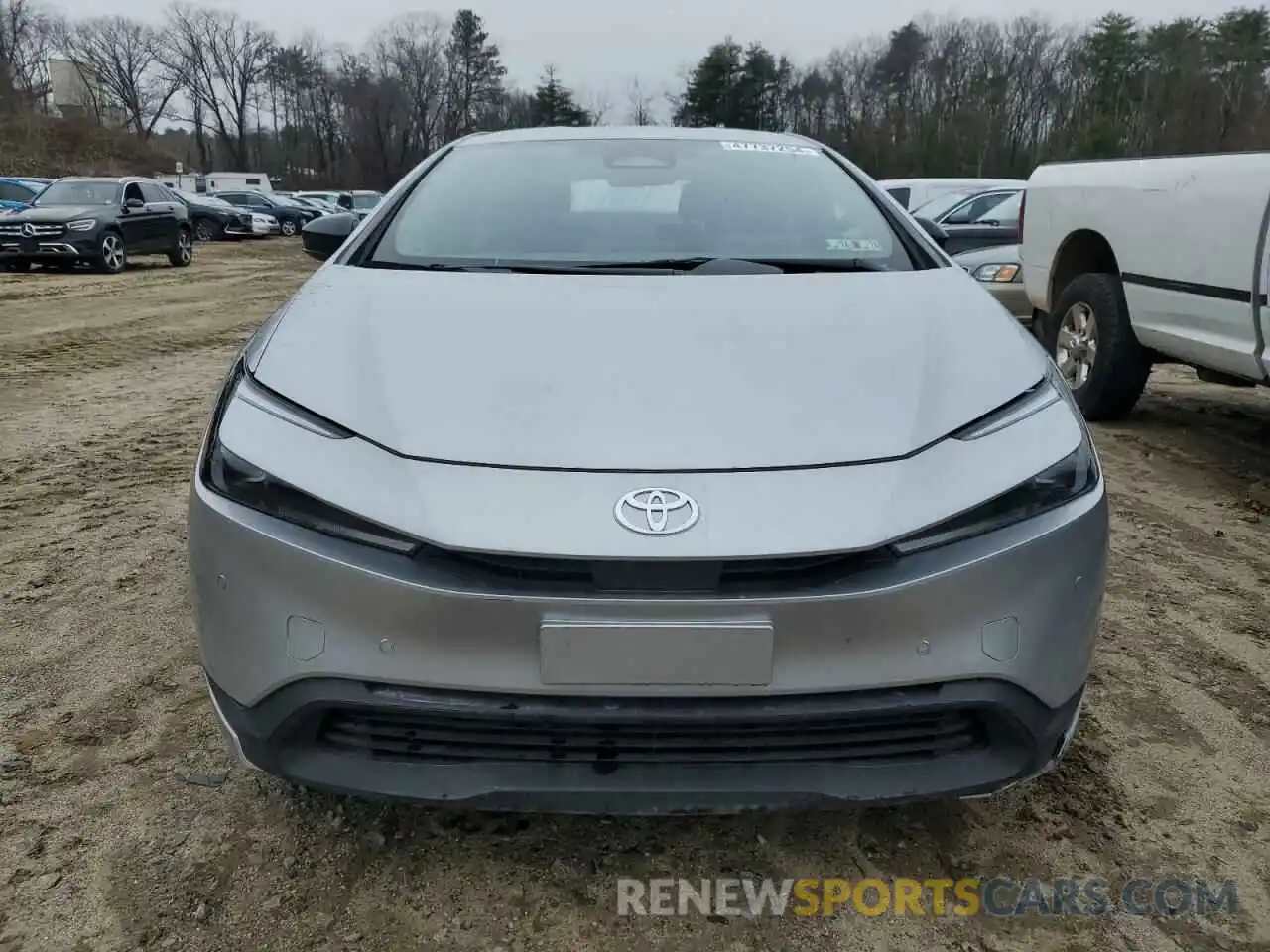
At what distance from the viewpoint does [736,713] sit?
1.45 metres

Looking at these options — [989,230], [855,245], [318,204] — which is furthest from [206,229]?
[855,245]

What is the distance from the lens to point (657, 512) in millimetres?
1450

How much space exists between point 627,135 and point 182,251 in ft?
51.1

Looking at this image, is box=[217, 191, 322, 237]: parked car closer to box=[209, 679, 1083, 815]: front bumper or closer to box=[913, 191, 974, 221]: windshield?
box=[913, 191, 974, 221]: windshield

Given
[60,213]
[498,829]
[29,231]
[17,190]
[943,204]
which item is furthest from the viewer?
[17,190]

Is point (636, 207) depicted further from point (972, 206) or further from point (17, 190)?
point (17, 190)

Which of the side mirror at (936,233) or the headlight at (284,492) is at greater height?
the side mirror at (936,233)

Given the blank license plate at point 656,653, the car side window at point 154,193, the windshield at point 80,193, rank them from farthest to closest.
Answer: the car side window at point 154,193 < the windshield at point 80,193 < the blank license plate at point 656,653

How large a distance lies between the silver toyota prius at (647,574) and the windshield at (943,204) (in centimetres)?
835

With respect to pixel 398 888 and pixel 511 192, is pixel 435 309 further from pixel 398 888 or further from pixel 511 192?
pixel 398 888

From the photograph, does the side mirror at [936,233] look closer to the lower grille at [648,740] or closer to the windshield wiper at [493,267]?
the windshield wiper at [493,267]

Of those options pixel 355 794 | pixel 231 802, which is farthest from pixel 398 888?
pixel 231 802

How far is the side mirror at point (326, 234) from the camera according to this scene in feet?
9.85

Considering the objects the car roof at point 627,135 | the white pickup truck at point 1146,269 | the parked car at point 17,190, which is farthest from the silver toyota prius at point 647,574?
the parked car at point 17,190
